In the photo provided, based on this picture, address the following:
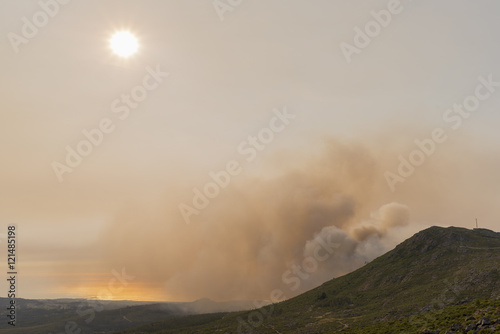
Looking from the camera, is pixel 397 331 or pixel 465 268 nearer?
pixel 397 331

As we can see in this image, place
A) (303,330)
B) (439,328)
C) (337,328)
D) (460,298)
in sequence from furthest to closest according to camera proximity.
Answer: (303,330), (337,328), (460,298), (439,328)

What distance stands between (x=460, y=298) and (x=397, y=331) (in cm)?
5843

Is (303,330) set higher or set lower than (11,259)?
lower

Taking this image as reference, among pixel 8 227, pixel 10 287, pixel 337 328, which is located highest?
pixel 8 227

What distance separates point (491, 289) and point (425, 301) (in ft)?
83.7

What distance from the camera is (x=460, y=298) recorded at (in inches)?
5600

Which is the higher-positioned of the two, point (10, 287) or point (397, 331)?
point (10, 287)

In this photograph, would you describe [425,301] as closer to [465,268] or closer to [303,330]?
[465,268]

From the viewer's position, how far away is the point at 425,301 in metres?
157

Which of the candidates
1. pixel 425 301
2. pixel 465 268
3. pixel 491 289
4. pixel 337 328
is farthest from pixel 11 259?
pixel 465 268

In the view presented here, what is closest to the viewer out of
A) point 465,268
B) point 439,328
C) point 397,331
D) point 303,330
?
point 439,328

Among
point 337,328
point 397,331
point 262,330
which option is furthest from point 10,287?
point 397,331

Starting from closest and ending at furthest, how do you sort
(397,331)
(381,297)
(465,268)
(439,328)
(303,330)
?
(439,328) < (397,331) < (303,330) < (465,268) < (381,297)

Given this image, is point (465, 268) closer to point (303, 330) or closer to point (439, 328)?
point (303, 330)
